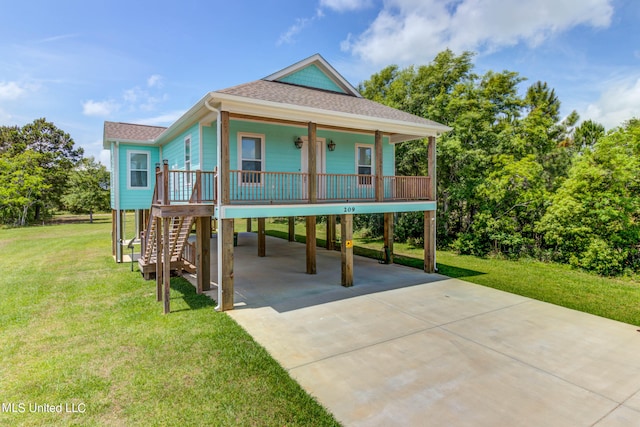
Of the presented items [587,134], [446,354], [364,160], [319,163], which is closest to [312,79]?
[319,163]

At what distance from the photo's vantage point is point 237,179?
1019 centimetres

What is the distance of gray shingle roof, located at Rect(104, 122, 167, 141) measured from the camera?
13.8m

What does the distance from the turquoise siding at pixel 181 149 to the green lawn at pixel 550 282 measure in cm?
908

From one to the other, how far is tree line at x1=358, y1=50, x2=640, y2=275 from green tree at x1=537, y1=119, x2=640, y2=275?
0.03 m

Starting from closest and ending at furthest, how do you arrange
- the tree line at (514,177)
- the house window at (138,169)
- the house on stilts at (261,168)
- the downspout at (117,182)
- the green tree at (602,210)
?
1. the house on stilts at (261,168)
2. the green tree at (602,210)
3. the tree line at (514,177)
4. the downspout at (117,182)
5. the house window at (138,169)

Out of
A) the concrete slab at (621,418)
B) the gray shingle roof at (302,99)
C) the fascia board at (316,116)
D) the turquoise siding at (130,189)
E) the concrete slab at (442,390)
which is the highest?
the gray shingle roof at (302,99)

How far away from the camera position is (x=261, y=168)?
35.7 ft

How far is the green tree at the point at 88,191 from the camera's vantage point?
1395 inches

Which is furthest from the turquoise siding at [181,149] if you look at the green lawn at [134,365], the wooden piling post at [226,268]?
the green lawn at [134,365]

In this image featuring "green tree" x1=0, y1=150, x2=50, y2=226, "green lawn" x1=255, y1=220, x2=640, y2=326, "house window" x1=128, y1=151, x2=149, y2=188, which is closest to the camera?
"green lawn" x1=255, y1=220, x2=640, y2=326

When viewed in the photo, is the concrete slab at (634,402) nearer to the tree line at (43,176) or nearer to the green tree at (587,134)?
the green tree at (587,134)

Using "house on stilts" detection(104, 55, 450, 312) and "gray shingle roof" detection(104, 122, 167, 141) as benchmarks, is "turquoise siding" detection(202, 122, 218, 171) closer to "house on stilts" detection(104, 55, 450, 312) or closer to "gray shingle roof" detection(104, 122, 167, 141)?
"house on stilts" detection(104, 55, 450, 312)

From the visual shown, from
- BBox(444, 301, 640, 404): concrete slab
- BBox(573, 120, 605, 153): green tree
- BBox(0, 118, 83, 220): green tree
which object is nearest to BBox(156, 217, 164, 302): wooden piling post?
BBox(444, 301, 640, 404): concrete slab

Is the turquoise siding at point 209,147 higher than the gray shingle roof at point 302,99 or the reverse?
the reverse
